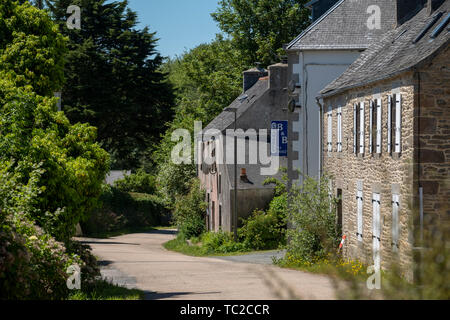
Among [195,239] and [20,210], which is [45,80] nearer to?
[20,210]

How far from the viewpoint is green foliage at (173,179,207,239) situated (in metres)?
40.8

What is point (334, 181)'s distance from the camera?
72.3ft

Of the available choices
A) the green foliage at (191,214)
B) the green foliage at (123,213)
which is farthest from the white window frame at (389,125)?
the green foliage at (123,213)

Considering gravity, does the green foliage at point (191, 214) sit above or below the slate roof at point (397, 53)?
below

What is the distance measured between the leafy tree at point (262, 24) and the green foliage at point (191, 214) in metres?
11.1

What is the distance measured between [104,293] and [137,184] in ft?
154

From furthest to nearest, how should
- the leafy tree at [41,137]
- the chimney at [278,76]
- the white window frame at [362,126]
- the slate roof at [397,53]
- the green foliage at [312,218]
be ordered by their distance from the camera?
the chimney at [278,76] < the green foliage at [312,218] < the white window frame at [362,126] < the slate roof at [397,53] < the leafy tree at [41,137]

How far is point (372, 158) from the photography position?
56.9 ft

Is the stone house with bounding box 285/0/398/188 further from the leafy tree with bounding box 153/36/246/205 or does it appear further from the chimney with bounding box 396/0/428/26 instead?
the leafy tree with bounding box 153/36/246/205

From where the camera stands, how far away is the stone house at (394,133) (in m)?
14.0

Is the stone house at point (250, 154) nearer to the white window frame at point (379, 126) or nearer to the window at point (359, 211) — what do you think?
the window at point (359, 211)

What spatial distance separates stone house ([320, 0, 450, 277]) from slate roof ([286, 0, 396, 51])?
6.07 ft

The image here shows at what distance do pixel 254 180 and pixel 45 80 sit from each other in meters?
15.6
